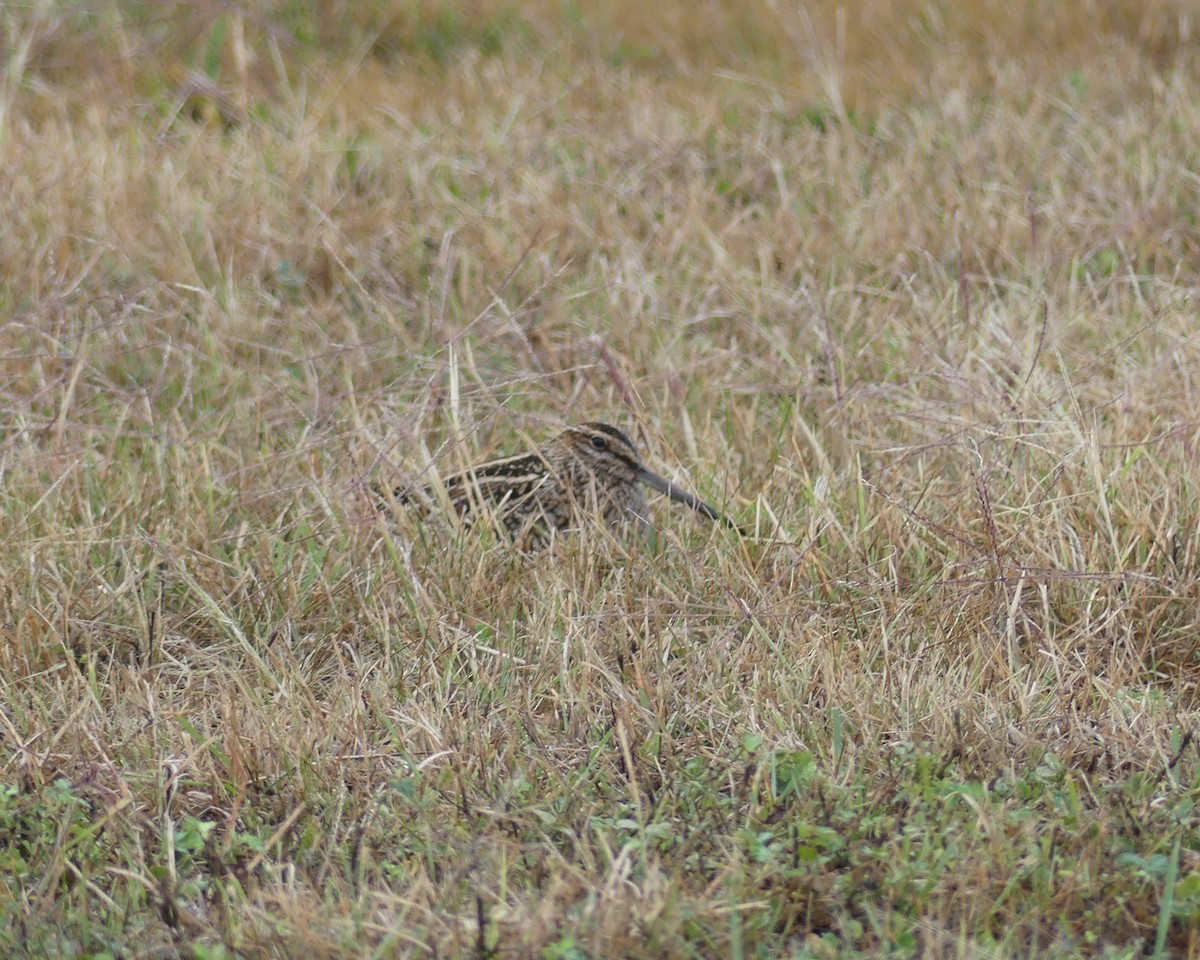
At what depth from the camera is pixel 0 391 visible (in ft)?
17.5

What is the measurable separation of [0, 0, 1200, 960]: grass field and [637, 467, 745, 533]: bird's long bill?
0.06 metres

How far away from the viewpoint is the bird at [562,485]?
460 centimetres

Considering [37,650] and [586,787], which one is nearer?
[586,787]

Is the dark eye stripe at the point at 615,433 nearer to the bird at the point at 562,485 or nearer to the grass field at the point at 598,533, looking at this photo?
the bird at the point at 562,485

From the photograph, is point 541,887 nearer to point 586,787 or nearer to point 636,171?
point 586,787

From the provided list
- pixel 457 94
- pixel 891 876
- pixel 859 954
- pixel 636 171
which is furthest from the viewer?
pixel 457 94

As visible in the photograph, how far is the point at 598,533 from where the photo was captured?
14.4 feet

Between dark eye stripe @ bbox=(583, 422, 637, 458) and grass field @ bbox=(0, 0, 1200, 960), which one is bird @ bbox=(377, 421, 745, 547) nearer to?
dark eye stripe @ bbox=(583, 422, 637, 458)

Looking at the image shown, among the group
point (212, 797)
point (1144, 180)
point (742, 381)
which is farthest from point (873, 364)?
point (212, 797)

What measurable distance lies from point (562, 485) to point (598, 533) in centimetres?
31

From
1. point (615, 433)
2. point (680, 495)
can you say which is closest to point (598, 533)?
point (680, 495)

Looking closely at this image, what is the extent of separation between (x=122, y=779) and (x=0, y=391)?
244cm

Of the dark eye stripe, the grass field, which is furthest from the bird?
the grass field

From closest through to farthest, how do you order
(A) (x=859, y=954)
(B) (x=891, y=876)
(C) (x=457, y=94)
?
1. (A) (x=859, y=954)
2. (B) (x=891, y=876)
3. (C) (x=457, y=94)
